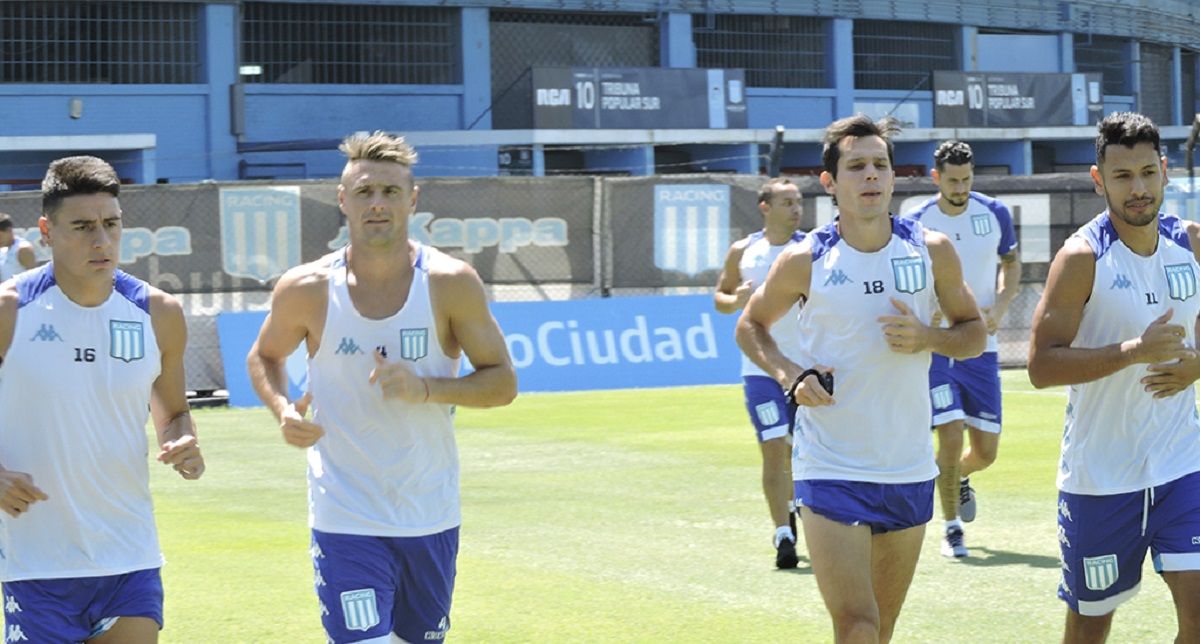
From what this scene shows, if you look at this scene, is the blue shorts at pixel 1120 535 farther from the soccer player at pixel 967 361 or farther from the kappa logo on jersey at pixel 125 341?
the soccer player at pixel 967 361

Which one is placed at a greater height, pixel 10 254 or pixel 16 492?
pixel 10 254

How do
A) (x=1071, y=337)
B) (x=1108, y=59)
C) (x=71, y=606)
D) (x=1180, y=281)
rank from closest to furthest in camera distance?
(x=71, y=606), (x=1071, y=337), (x=1180, y=281), (x=1108, y=59)

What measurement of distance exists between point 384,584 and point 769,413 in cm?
528

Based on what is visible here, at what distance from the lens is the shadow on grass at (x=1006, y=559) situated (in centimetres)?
1045

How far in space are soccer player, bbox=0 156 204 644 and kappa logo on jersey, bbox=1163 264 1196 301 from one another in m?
3.62

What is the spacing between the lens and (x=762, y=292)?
721 centimetres

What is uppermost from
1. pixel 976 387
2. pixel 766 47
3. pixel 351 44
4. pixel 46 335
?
pixel 766 47

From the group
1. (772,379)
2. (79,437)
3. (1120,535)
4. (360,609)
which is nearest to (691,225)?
(772,379)

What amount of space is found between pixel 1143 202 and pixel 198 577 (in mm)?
6275

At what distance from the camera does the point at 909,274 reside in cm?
690

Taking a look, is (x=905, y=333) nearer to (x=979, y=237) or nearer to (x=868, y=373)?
(x=868, y=373)

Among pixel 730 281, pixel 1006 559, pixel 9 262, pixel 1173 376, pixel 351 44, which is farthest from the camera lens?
pixel 351 44

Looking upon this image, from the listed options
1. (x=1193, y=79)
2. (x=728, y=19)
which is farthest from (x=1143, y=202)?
(x=1193, y=79)

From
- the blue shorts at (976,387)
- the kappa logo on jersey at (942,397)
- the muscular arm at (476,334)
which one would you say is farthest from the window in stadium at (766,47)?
the muscular arm at (476,334)
